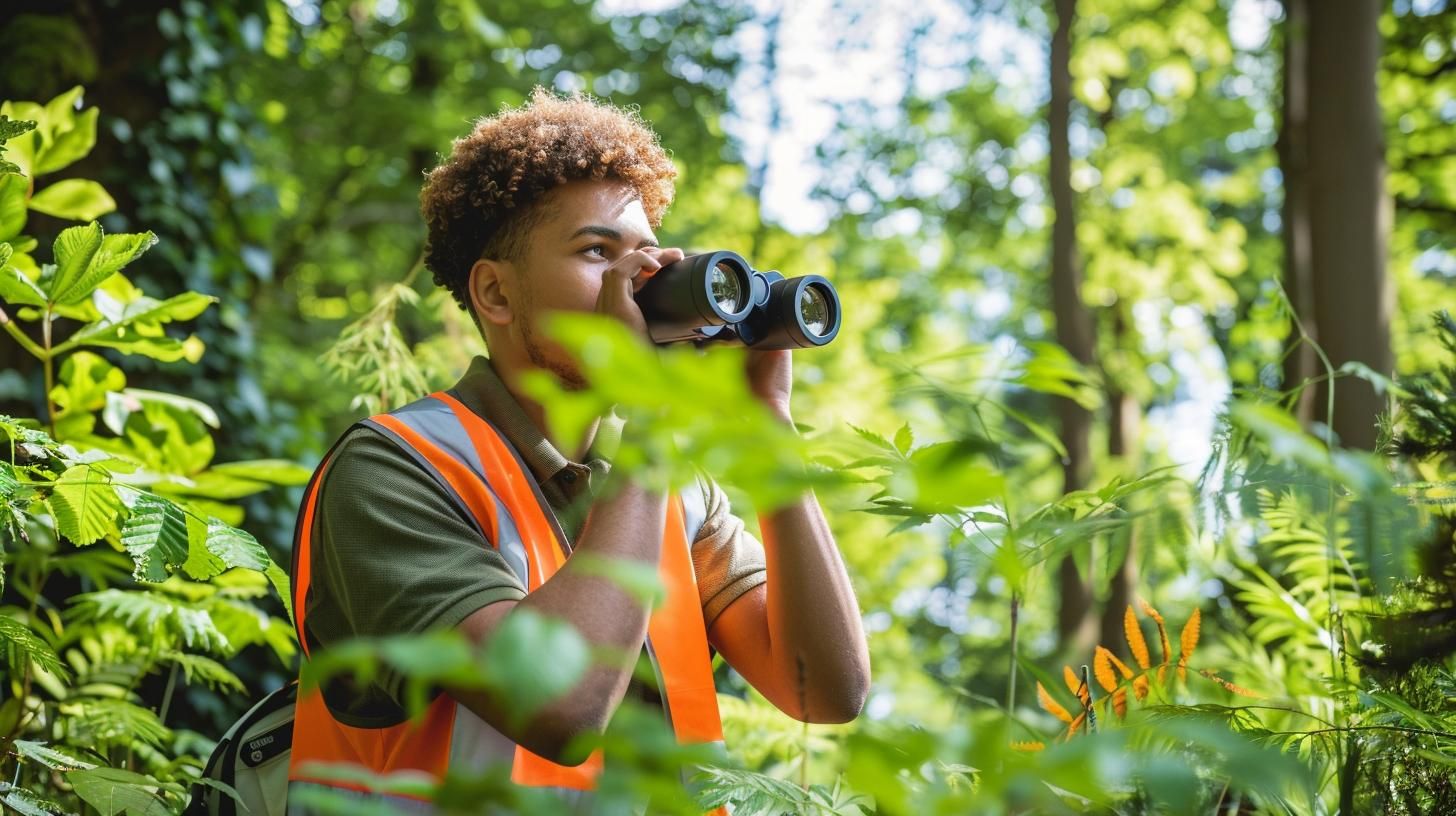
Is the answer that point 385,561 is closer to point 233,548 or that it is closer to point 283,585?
point 233,548

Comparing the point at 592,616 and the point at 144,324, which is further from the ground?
the point at 144,324

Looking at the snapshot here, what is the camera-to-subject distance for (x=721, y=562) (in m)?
2.01

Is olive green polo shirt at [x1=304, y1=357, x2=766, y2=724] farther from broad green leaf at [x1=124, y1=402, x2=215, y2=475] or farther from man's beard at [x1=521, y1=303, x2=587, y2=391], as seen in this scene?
broad green leaf at [x1=124, y1=402, x2=215, y2=475]

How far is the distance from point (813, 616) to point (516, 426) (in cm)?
58

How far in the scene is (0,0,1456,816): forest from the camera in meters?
0.74

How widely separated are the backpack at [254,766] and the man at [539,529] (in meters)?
0.10

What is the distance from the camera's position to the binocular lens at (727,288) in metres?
1.74

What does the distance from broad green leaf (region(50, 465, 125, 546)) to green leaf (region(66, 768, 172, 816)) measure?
30 cm

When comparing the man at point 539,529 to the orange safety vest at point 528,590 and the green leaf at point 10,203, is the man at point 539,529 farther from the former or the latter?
the green leaf at point 10,203

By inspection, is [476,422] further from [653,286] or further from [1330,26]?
[1330,26]

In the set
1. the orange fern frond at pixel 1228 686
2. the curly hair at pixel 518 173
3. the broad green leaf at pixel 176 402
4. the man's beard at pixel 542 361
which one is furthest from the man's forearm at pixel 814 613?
the broad green leaf at pixel 176 402

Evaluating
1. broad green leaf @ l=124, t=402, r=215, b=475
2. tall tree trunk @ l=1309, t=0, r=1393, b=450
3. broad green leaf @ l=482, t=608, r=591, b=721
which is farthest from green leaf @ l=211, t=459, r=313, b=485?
tall tree trunk @ l=1309, t=0, r=1393, b=450

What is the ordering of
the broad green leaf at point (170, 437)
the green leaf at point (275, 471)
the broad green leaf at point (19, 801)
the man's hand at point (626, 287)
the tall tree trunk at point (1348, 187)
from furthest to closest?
the tall tree trunk at point (1348, 187), the broad green leaf at point (170, 437), the green leaf at point (275, 471), the man's hand at point (626, 287), the broad green leaf at point (19, 801)

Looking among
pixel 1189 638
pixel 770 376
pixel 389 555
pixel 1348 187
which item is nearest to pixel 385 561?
pixel 389 555
